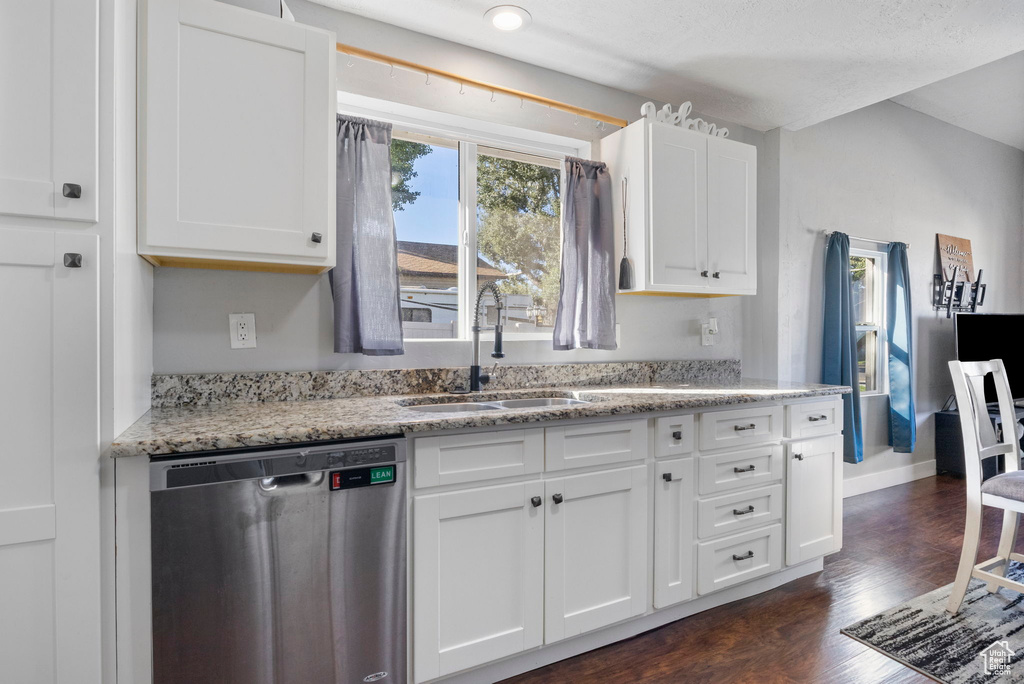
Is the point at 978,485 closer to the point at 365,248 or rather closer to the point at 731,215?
the point at 731,215

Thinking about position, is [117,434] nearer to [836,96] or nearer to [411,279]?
[411,279]

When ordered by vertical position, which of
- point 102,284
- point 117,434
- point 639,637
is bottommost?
point 639,637

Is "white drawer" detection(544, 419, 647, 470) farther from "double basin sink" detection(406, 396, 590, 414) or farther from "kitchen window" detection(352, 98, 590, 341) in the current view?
"kitchen window" detection(352, 98, 590, 341)

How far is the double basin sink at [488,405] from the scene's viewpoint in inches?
85.4

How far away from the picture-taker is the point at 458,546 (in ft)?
5.49

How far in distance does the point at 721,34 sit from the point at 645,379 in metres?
1.65

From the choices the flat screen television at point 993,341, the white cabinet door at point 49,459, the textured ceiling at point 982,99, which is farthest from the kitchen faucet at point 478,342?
the flat screen television at point 993,341

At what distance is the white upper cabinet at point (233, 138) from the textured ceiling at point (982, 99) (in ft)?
13.6

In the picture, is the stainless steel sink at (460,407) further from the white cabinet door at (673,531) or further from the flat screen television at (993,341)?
the flat screen television at (993,341)

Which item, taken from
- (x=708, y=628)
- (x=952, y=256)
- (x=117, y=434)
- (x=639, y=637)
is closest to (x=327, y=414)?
(x=117, y=434)

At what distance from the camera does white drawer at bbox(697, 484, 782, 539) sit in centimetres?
220

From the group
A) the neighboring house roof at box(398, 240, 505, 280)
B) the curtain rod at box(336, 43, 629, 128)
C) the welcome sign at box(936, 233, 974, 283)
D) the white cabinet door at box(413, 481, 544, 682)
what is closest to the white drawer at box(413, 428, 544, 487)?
the white cabinet door at box(413, 481, 544, 682)

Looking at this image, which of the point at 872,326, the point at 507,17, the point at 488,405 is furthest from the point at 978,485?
the point at 507,17

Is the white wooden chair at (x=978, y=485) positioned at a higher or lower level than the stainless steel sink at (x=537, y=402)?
lower
